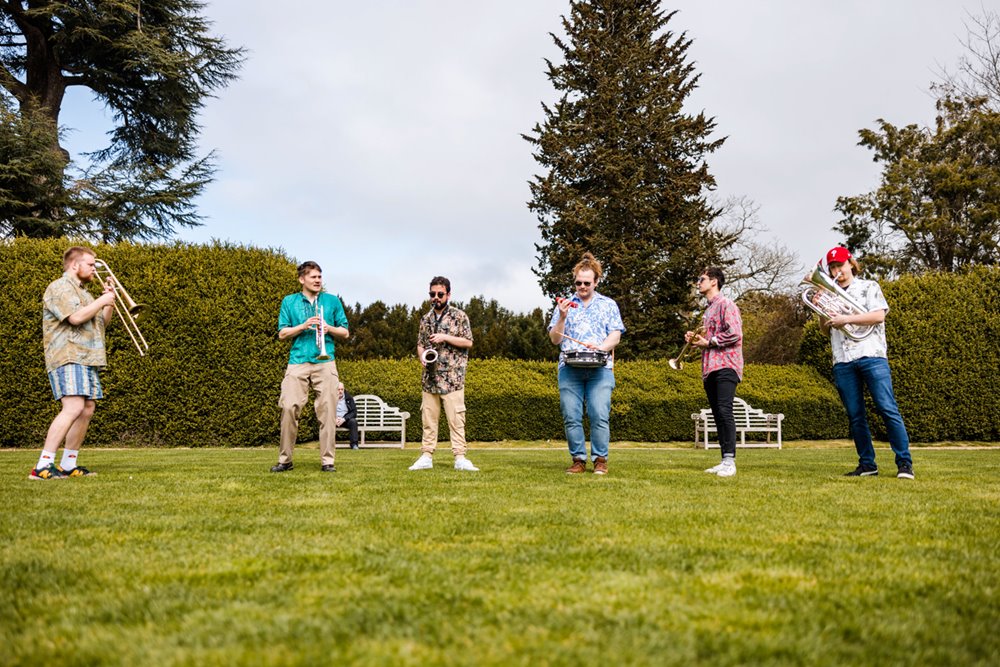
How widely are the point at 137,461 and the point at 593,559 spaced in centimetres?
698

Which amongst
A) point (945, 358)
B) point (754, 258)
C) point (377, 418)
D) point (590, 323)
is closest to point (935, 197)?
point (754, 258)

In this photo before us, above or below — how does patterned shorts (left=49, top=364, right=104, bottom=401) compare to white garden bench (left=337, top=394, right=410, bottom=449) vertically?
above

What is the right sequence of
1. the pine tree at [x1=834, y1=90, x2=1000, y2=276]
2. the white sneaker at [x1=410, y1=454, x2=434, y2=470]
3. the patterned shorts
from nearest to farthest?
the patterned shorts < the white sneaker at [x1=410, y1=454, x2=434, y2=470] < the pine tree at [x1=834, y1=90, x2=1000, y2=276]

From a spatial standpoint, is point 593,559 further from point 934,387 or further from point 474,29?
point 934,387

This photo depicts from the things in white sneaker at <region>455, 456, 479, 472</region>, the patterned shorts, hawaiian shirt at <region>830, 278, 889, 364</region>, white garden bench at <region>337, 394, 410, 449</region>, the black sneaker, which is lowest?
the black sneaker

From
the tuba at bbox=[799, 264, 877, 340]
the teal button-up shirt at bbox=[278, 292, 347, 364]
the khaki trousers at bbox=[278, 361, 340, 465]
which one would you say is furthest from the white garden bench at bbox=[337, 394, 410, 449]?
the tuba at bbox=[799, 264, 877, 340]

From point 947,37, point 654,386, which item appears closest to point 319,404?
point 654,386

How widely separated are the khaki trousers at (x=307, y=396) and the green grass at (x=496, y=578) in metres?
1.60

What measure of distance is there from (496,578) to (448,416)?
4647mm

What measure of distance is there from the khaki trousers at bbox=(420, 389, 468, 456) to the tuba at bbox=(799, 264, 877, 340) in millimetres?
3393

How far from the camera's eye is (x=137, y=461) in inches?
324

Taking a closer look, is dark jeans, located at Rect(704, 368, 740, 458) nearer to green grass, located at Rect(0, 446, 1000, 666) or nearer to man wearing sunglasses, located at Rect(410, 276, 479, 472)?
green grass, located at Rect(0, 446, 1000, 666)

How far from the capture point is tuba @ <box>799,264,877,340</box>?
6426mm

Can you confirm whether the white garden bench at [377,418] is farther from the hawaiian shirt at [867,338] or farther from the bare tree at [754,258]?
the bare tree at [754,258]
